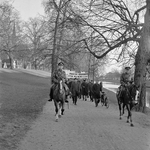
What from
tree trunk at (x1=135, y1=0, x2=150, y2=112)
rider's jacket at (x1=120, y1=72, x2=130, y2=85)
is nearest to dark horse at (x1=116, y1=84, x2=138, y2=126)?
rider's jacket at (x1=120, y1=72, x2=130, y2=85)

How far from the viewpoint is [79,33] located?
1391 centimetres

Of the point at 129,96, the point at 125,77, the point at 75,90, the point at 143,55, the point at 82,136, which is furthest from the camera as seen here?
the point at 75,90

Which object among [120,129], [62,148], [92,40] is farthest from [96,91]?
[62,148]

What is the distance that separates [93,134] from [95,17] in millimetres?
8241

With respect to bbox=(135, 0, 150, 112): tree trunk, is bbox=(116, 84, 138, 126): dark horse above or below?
below

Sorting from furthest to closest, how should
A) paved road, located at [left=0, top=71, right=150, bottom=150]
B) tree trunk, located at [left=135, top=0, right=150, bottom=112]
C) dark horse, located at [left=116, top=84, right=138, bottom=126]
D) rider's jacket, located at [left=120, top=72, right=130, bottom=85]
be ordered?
tree trunk, located at [left=135, top=0, right=150, bottom=112]
rider's jacket, located at [left=120, top=72, right=130, bottom=85]
dark horse, located at [left=116, top=84, right=138, bottom=126]
paved road, located at [left=0, top=71, right=150, bottom=150]

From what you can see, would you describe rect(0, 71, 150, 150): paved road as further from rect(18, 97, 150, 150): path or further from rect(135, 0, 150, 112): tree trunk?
rect(135, 0, 150, 112): tree trunk

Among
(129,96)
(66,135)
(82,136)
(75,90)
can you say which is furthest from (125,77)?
(75,90)

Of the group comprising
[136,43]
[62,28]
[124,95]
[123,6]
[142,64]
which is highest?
[123,6]

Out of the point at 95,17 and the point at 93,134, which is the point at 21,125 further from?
the point at 95,17

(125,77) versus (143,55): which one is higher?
(143,55)

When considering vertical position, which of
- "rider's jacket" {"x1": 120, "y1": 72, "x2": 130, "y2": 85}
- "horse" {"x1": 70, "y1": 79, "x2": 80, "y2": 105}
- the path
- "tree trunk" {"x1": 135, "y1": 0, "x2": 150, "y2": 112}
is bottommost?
the path

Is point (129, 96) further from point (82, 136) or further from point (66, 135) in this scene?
point (66, 135)

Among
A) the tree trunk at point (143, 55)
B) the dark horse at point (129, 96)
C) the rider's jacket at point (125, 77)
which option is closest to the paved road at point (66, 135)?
the dark horse at point (129, 96)
